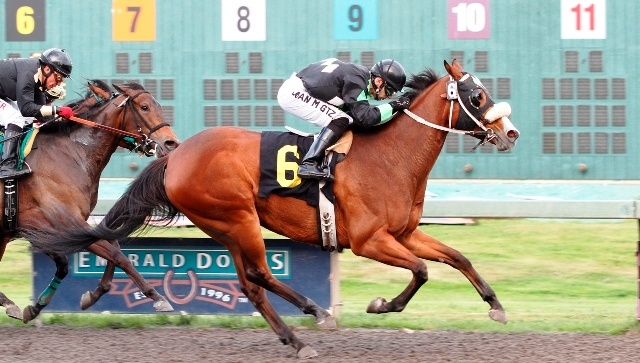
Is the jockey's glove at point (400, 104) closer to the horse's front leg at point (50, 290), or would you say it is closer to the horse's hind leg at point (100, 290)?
the horse's hind leg at point (100, 290)

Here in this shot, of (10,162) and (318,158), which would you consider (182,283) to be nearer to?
(10,162)

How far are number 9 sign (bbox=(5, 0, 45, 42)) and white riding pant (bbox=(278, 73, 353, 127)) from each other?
5731 mm

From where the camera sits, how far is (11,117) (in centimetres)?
775

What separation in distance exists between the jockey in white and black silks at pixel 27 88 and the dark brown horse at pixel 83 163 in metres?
0.15

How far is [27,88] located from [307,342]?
8.34 feet

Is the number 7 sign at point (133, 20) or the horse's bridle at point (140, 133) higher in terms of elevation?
the number 7 sign at point (133, 20)

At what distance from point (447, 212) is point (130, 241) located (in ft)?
7.40

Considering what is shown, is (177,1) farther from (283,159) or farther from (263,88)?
(283,159)

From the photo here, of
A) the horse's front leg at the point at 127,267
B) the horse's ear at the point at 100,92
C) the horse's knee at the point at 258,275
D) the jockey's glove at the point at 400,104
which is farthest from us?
the horse's ear at the point at 100,92

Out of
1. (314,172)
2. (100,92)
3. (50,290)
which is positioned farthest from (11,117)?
(314,172)

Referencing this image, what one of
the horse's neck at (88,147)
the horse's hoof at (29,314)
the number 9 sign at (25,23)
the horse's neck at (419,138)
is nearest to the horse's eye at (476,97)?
the horse's neck at (419,138)

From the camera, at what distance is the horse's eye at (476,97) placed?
21.8 ft

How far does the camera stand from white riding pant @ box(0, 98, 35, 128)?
25.4ft

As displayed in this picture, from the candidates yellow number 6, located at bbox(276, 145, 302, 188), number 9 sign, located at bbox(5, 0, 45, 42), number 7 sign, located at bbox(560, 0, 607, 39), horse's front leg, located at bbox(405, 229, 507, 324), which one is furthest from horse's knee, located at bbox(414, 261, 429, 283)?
number 9 sign, located at bbox(5, 0, 45, 42)
